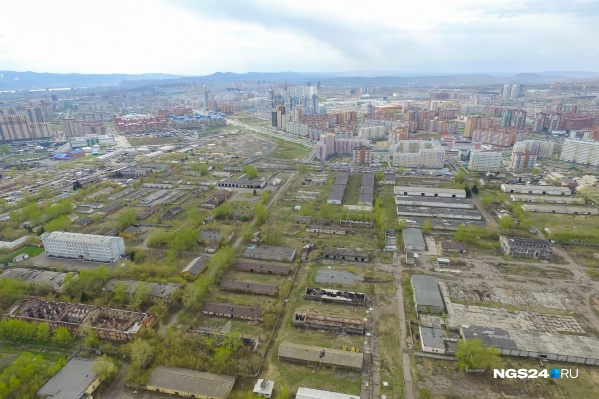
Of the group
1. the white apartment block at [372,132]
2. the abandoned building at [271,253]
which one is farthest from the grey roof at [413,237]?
the white apartment block at [372,132]

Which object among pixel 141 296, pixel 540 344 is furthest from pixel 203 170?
pixel 540 344

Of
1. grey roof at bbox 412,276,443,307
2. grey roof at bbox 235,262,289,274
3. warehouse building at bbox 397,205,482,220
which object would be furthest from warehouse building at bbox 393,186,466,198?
grey roof at bbox 235,262,289,274

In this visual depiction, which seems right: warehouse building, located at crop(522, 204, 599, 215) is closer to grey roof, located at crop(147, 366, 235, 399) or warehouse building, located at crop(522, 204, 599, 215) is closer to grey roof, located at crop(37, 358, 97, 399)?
grey roof, located at crop(147, 366, 235, 399)

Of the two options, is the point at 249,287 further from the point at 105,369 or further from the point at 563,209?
the point at 563,209

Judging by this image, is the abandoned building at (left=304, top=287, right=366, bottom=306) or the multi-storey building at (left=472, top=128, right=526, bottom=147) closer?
the abandoned building at (left=304, top=287, right=366, bottom=306)

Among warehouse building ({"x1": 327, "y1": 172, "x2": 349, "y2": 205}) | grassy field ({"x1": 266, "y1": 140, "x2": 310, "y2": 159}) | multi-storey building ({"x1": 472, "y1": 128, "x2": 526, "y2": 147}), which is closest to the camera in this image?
warehouse building ({"x1": 327, "y1": 172, "x2": 349, "y2": 205})
